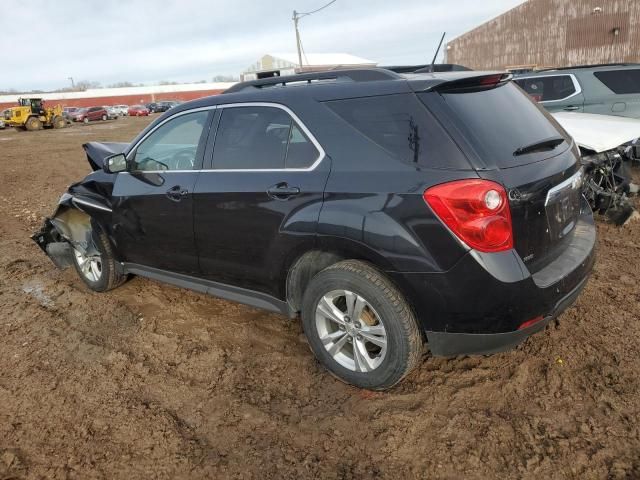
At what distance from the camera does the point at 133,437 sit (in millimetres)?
2637

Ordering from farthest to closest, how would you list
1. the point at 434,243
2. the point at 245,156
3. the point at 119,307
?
the point at 119,307
the point at 245,156
the point at 434,243

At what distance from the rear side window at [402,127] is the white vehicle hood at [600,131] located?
9.98ft

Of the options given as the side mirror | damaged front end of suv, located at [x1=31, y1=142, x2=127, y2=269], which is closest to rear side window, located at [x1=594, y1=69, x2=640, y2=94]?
damaged front end of suv, located at [x1=31, y1=142, x2=127, y2=269]

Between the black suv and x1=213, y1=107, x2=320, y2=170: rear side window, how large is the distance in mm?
10

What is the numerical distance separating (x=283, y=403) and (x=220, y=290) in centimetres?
102

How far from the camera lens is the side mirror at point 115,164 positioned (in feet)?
12.9

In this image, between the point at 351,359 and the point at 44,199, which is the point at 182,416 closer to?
the point at 351,359

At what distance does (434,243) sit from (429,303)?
316 millimetres

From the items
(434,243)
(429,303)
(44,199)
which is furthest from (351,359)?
(44,199)

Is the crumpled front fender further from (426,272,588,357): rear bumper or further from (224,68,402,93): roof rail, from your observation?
(426,272,588,357): rear bumper

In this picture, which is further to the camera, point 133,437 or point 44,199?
point 44,199

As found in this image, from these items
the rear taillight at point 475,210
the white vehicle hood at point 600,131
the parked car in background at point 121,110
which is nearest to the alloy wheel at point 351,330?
the rear taillight at point 475,210

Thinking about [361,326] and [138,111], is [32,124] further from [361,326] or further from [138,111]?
[361,326]

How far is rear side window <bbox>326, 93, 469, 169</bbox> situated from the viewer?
7.99ft
